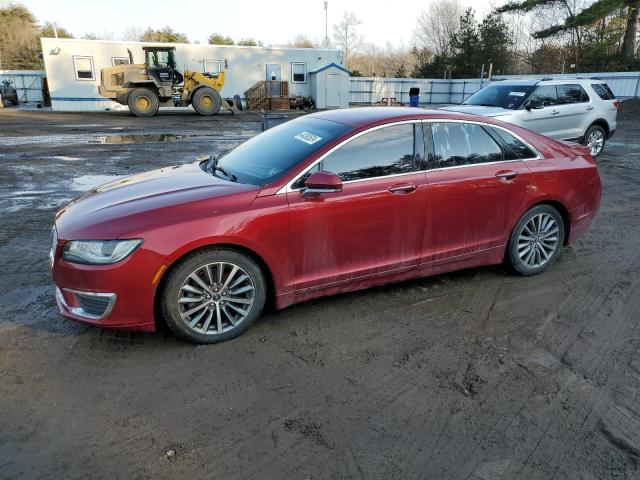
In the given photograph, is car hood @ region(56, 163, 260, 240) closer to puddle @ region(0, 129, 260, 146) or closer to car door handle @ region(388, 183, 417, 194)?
car door handle @ region(388, 183, 417, 194)

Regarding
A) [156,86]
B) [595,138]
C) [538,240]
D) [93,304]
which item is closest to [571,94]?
[595,138]

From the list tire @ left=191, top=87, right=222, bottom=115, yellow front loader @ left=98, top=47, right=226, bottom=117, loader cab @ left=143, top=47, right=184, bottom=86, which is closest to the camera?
yellow front loader @ left=98, top=47, right=226, bottom=117

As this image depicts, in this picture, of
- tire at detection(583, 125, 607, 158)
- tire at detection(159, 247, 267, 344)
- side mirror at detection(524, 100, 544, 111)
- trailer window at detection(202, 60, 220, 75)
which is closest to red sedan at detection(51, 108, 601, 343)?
tire at detection(159, 247, 267, 344)

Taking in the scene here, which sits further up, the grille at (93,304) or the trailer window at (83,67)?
the trailer window at (83,67)

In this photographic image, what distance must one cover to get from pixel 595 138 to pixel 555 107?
1.77 m

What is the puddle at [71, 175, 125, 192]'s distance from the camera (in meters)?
7.99

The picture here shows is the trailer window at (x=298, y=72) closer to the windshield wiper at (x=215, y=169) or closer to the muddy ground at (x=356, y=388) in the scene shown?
the windshield wiper at (x=215, y=169)

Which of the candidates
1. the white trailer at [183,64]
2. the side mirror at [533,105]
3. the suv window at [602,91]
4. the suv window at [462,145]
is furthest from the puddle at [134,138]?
the white trailer at [183,64]

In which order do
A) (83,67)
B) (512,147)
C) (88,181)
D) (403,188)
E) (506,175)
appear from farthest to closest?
(83,67) < (88,181) < (512,147) < (506,175) < (403,188)

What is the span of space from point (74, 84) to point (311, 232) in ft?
90.9

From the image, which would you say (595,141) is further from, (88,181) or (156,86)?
(156,86)

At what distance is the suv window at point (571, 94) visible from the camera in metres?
10.3

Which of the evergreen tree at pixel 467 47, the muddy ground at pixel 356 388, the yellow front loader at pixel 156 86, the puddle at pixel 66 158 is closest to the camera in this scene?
the muddy ground at pixel 356 388

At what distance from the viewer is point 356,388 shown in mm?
2846
